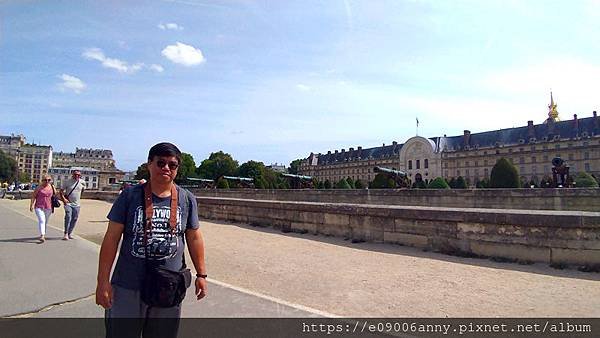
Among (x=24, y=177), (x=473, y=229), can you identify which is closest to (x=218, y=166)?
(x=24, y=177)

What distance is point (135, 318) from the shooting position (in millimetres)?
2529

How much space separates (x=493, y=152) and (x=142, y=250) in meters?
104

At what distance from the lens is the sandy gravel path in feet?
14.2

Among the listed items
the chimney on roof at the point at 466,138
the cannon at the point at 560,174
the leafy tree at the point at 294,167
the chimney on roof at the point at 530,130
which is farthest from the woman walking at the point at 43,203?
the leafy tree at the point at 294,167

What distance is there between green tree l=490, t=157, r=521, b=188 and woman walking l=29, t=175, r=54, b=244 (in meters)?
25.0

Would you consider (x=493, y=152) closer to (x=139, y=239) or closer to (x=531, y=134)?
(x=531, y=134)

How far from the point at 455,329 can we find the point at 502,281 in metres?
2.10

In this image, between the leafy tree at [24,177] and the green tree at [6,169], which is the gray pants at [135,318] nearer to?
the green tree at [6,169]

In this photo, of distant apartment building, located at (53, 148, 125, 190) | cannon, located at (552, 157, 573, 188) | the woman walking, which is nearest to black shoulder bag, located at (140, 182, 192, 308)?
the woman walking

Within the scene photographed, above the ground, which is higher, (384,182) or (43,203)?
(384,182)

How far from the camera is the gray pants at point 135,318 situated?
2.50 m

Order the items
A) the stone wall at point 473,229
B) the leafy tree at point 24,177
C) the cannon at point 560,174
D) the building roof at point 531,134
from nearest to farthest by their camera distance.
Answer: the stone wall at point 473,229, the cannon at point 560,174, the building roof at point 531,134, the leafy tree at point 24,177

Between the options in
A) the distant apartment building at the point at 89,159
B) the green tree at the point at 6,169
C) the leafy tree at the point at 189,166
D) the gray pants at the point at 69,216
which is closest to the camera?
the gray pants at the point at 69,216

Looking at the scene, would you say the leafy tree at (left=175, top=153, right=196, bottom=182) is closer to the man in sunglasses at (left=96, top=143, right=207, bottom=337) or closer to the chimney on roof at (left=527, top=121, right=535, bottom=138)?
the chimney on roof at (left=527, top=121, right=535, bottom=138)
